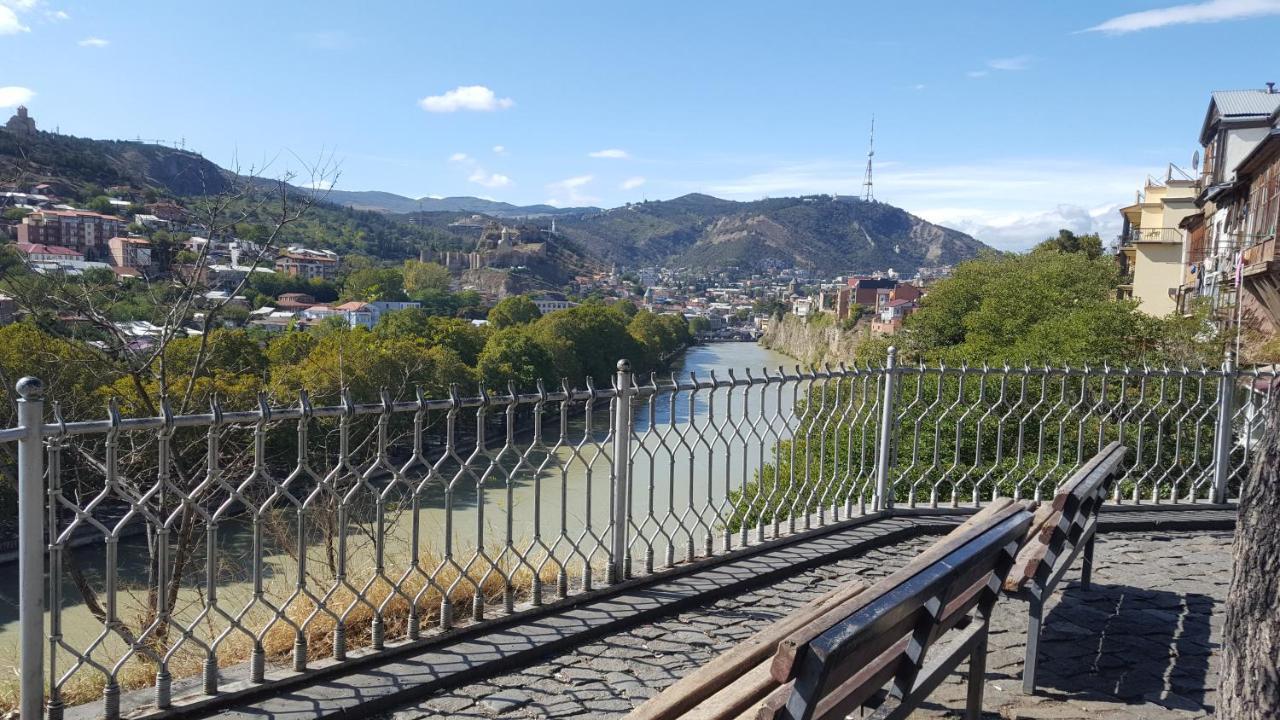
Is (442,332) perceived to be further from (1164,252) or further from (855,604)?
(855,604)

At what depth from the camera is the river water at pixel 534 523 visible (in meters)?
4.58

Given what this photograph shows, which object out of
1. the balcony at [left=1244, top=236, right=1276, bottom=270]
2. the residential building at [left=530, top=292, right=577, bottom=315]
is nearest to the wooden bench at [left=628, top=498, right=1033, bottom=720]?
the balcony at [left=1244, top=236, right=1276, bottom=270]

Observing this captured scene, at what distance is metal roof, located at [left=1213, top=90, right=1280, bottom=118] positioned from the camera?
90.0 feet

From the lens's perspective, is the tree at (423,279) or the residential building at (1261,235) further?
the tree at (423,279)

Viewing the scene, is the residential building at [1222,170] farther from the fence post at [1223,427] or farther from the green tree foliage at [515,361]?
the green tree foliage at [515,361]

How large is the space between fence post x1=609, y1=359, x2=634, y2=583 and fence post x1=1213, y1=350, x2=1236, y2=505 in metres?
4.71

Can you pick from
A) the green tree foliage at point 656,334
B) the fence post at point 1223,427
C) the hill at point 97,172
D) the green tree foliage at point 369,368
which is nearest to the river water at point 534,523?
the fence post at point 1223,427

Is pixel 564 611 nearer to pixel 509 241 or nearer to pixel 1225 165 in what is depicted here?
pixel 1225 165

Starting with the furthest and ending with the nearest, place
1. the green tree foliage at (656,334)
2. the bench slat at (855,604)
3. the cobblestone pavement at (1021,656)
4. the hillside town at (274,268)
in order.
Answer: the green tree foliage at (656,334) → the hillside town at (274,268) → the cobblestone pavement at (1021,656) → the bench slat at (855,604)

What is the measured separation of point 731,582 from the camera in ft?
16.2

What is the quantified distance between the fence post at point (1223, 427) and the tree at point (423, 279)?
99504 mm

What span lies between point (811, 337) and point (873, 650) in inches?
3652

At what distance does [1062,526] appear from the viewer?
3.64 meters

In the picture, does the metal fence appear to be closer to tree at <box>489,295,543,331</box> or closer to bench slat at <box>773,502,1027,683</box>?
bench slat at <box>773,502,1027,683</box>
